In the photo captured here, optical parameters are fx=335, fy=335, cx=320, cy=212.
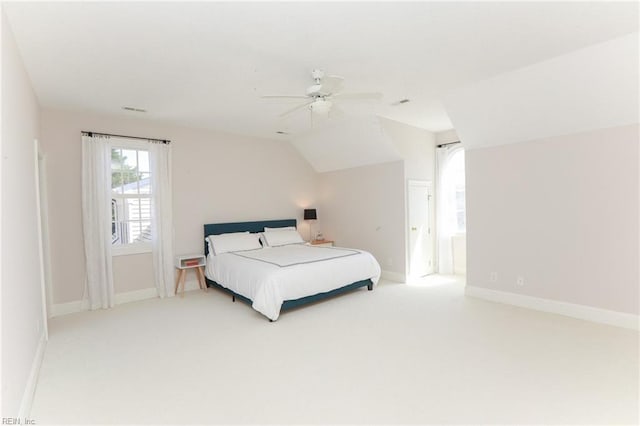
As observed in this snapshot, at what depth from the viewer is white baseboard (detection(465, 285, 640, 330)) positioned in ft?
11.6

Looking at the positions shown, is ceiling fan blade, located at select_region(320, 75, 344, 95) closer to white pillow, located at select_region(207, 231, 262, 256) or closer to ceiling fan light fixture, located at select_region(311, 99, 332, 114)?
ceiling fan light fixture, located at select_region(311, 99, 332, 114)

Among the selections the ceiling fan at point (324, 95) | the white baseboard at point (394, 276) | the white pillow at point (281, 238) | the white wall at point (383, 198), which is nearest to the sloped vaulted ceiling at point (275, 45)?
the ceiling fan at point (324, 95)

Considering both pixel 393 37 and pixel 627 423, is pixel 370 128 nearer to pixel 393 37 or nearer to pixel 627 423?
pixel 393 37

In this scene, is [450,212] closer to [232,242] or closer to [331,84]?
[232,242]

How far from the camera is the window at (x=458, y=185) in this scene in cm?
626

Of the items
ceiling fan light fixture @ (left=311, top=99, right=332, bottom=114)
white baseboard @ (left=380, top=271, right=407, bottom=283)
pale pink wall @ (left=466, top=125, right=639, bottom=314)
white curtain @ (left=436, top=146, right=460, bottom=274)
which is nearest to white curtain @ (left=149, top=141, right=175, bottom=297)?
ceiling fan light fixture @ (left=311, top=99, right=332, bottom=114)

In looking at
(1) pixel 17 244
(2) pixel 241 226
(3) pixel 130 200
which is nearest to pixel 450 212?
(2) pixel 241 226

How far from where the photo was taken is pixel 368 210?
6215 millimetres

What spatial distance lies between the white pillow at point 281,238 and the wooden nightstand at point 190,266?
1.15m

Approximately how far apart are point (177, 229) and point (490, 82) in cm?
472

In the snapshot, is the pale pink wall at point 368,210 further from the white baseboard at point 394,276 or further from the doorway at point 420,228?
the doorway at point 420,228

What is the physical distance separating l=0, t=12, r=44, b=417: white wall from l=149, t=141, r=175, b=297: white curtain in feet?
5.92

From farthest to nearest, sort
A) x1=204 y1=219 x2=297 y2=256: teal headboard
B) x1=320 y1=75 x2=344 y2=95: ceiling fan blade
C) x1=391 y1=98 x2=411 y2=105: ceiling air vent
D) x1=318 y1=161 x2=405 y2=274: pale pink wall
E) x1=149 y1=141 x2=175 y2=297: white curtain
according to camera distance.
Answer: x1=318 y1=161 x2=405 y2=274: pale pink wall
x1=204 y1=219 x2=297 y2=256: teal headboard
x1=149 y1=141 x2=175 y2=297: white curtain
x1=391 y1=98 x2=411 y2=105: ceiling air vent
x1=320 y1=75 x2=344 y2=95: ceiling fan blade

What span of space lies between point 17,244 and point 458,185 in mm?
6208
